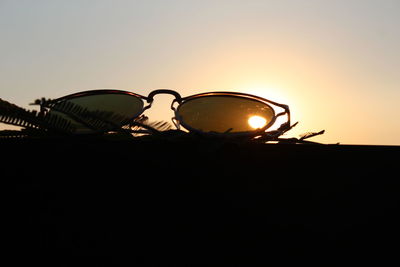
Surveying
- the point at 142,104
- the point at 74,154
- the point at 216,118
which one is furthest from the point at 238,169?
the point at 142,104

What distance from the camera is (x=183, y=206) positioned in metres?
0.88

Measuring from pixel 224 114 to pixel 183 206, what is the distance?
69 centimetres

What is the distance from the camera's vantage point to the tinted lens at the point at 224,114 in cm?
141

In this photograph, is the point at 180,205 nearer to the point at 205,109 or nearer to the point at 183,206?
the point at 183,206

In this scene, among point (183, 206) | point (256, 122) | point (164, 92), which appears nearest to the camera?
point (183, 206)

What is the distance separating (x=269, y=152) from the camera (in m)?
0.92

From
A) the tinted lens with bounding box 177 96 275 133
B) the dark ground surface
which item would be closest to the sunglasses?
the tinted lens with bounding box 177 96 275 133

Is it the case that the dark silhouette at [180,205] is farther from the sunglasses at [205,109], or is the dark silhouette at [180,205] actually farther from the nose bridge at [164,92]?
the nose bridge at [164,92]

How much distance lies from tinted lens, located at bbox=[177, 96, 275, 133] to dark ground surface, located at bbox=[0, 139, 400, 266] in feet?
1.48

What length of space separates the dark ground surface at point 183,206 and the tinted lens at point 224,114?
17.8 inches

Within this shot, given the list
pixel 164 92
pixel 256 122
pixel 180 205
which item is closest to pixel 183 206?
pixel 180 205

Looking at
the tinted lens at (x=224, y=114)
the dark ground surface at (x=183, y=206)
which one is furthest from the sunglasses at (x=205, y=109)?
the dark ground surface at (x=183, y=206)

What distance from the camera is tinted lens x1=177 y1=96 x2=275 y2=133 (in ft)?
4.62

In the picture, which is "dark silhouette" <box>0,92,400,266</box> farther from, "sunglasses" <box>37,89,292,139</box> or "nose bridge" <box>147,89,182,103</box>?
"nose bridge" <box>147,89,182,103</box>
